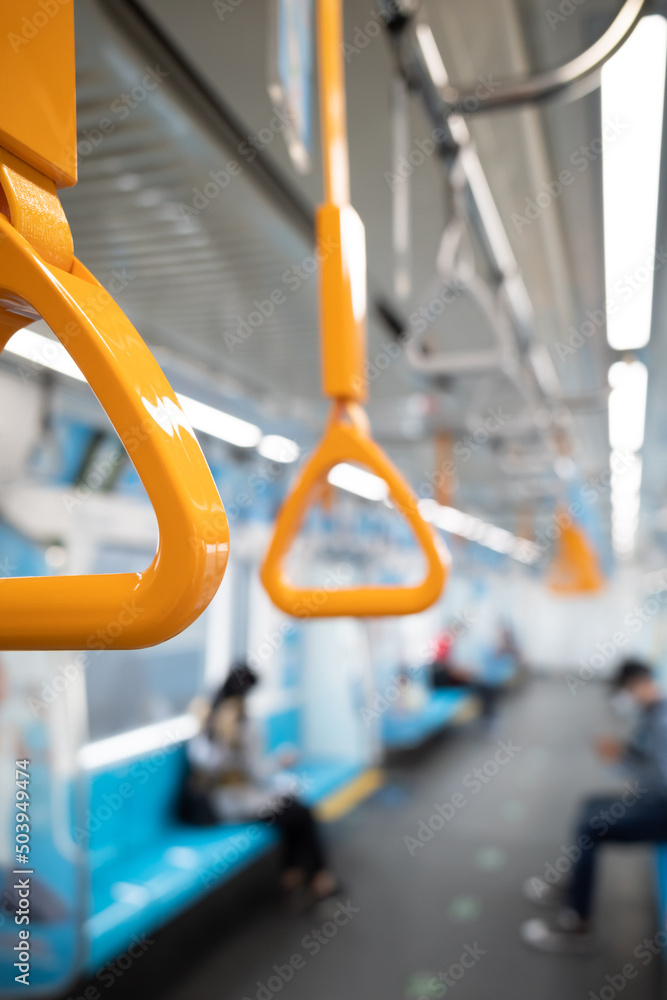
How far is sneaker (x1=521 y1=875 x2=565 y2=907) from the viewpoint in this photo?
190 inches

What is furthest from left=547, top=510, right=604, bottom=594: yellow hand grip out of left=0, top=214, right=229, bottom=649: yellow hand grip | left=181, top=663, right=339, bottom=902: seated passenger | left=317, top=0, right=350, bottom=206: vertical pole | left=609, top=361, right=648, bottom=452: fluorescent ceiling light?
left=0, top=214, right=229, bottom=649: yellow hand grip

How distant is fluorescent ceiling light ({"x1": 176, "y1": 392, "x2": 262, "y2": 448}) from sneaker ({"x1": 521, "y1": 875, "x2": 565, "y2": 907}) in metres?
3.50

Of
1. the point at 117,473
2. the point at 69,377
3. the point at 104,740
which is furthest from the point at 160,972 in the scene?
the point at 69,377

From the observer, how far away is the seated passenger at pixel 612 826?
14.1 feet

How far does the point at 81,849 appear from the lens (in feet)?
10.4

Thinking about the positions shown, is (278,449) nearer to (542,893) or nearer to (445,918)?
(445,918)

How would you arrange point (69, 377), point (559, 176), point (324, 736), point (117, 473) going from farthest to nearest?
point (324, 736) < point (117, 473) < point (69, 377) < point (559, 176)

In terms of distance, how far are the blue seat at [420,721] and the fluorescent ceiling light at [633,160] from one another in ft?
21.1

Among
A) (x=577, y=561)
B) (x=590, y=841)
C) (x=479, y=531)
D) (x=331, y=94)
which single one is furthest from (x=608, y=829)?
(x=479, y=531)

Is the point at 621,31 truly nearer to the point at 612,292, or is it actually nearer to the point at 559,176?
the point at 559,176

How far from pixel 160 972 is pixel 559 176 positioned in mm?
3898

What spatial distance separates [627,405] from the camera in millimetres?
4570

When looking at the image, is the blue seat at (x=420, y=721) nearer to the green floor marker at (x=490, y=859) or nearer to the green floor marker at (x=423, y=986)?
the green floor marker at (x=490, y=859)

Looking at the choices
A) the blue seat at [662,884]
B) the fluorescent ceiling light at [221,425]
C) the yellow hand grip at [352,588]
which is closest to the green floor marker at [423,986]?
the blue seat at [662,884]
